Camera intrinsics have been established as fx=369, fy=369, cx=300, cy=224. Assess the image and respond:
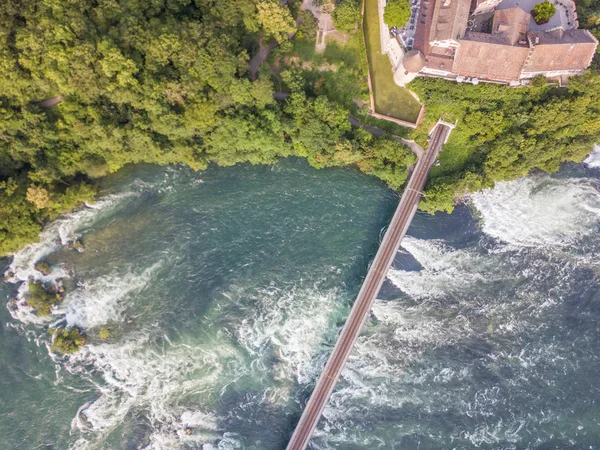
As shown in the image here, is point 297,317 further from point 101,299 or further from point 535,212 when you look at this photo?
point 535,212

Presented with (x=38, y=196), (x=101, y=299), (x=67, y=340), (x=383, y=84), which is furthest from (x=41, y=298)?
(x=383, y=84)

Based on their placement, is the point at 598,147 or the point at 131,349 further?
the point at 598,147

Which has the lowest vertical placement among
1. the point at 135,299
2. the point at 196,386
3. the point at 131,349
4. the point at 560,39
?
the point at 196,386

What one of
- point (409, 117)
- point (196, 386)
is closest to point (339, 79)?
point (409, 117)

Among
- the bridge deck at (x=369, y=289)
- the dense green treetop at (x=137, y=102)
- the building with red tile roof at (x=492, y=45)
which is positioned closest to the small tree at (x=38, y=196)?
the dense green treetop at (x=137, y=102)

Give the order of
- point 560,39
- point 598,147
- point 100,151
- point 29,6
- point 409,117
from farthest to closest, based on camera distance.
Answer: point 598,147, point 409,117, point 100,151, point 560,39, point 29,6

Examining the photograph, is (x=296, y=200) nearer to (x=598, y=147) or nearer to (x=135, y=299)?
(x=135, y=299)

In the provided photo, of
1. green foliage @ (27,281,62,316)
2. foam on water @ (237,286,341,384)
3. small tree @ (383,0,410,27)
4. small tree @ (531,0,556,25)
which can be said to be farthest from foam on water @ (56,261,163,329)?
small tree @ (531,0,556,25)
